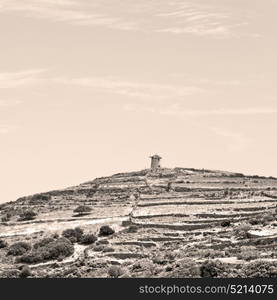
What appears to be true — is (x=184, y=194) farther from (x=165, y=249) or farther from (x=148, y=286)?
(x=148, y=286)

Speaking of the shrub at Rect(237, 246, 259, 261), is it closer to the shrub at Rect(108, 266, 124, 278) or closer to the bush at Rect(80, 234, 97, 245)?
the shrub at Rect(108, 266, 124, 278)

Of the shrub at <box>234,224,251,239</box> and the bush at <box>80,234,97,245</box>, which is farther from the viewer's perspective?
the bush at <box>80,234,97,245</box>

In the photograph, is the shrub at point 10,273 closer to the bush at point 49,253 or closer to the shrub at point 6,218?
the bush at point 49,253

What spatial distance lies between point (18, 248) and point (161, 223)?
15.0 m

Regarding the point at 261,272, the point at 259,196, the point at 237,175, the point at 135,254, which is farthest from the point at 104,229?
the point at 237,175

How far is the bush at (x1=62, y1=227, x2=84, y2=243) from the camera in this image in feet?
321

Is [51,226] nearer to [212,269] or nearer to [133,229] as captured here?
[133,229]

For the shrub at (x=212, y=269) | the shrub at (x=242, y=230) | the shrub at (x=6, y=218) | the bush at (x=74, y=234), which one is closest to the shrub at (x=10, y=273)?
the bush at (x=74, y=234)

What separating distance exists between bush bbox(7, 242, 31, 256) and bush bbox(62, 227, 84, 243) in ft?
14.8

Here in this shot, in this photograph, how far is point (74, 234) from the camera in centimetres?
9981

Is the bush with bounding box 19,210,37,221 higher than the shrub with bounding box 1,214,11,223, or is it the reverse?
the bush with bounding box 19,210,37,221

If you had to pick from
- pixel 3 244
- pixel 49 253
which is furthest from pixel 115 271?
pixel 3 244

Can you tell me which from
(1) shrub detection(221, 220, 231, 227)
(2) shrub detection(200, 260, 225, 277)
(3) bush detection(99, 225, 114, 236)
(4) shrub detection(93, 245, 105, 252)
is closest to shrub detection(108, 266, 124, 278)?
(2) shrub detection(200, 260, 225, 277)

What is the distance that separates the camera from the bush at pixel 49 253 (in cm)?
8800
